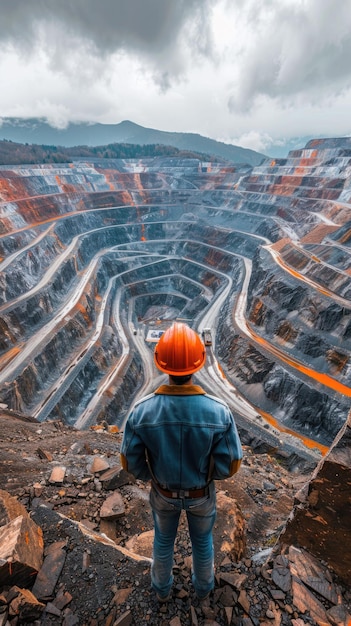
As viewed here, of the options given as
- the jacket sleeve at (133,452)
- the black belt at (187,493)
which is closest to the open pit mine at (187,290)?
the black belt at (187,493)

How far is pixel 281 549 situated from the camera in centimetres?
513

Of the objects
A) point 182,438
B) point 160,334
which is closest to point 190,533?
point 182,438

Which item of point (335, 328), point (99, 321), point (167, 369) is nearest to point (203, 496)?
point (167, 369)

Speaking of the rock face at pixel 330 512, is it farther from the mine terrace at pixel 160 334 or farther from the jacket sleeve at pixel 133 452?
the jacket sleeve at pixel 133 452

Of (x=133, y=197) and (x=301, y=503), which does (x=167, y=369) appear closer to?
(x=301, y=503)

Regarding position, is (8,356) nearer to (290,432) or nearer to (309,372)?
(290,432)

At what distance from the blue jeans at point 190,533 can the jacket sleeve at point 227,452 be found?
0.43m

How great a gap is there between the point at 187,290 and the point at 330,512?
61.3 metres

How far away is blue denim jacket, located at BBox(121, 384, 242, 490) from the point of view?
133 inches

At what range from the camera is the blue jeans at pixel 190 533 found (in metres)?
3.85

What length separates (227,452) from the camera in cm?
354

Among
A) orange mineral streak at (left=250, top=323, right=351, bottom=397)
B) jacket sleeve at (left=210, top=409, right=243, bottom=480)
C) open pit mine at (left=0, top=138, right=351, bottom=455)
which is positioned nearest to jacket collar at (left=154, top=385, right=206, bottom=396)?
jacket sleeve at (left=210, top=409, right=243, bottom=480)

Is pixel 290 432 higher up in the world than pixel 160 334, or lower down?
higher up

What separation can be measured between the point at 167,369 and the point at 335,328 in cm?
3231
